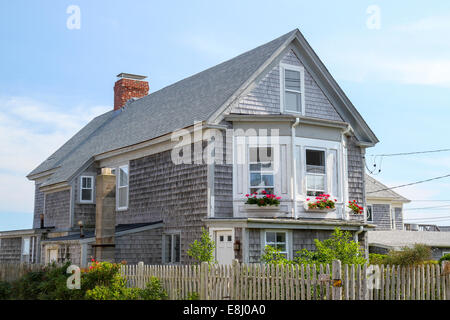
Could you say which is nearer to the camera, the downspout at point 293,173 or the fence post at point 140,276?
the fence post at point 140,276

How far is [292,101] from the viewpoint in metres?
21.2

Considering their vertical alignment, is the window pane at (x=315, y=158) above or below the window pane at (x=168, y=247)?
above

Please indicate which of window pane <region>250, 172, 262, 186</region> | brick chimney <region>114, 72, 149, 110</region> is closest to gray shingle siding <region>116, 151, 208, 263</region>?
window pane <region>250, 172, 262, 186</region>

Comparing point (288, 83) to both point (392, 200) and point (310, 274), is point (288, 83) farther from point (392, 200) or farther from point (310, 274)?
point (392, 200)

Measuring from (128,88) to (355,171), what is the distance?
1609cm

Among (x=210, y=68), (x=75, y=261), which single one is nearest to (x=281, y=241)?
(x=75, y=261)

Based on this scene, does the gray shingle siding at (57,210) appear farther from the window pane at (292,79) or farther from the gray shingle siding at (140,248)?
the window pane at (292,79)

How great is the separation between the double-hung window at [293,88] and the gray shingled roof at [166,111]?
3.51 ft

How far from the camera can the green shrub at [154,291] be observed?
48.1ft

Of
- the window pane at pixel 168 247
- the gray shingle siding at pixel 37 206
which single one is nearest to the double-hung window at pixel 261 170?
the window pane at pixel 168 247

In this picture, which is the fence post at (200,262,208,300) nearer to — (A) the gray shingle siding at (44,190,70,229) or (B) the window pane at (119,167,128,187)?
(B) the window pane at (119,167,128,187)

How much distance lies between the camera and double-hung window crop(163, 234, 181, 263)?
20859mm
